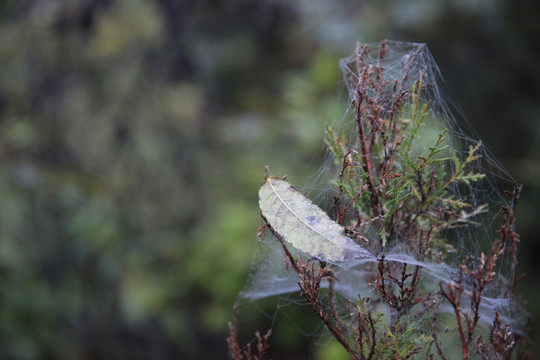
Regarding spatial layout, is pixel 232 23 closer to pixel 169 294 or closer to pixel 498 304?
pixel 169 294

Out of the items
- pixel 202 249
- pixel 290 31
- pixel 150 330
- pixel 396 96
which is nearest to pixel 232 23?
pixel 290 31

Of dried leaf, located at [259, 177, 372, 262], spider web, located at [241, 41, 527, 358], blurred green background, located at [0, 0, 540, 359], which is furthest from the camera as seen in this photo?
blurred green background, located at [0, 0, 540, 359]

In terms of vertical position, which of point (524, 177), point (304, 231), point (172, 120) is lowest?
point (524, 177)

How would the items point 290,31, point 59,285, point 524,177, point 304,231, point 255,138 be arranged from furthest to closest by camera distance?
1. point 290,31
2. point 255,138
3. point 59,285
4. point 524,177
5. point 304,231

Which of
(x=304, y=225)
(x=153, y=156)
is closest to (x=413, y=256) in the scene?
(x=304, y=225)

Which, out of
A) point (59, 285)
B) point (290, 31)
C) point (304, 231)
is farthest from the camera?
point (290, 31)

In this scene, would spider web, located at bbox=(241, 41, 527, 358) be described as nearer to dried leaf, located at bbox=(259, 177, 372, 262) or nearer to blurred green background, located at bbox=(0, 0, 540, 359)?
dried leaf, located at bbox=(259, 177, 372, 262)

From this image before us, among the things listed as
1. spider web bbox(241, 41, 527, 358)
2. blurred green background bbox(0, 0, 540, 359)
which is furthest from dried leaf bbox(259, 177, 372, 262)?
blurred green background bbox(0, 0, 540, 359)
